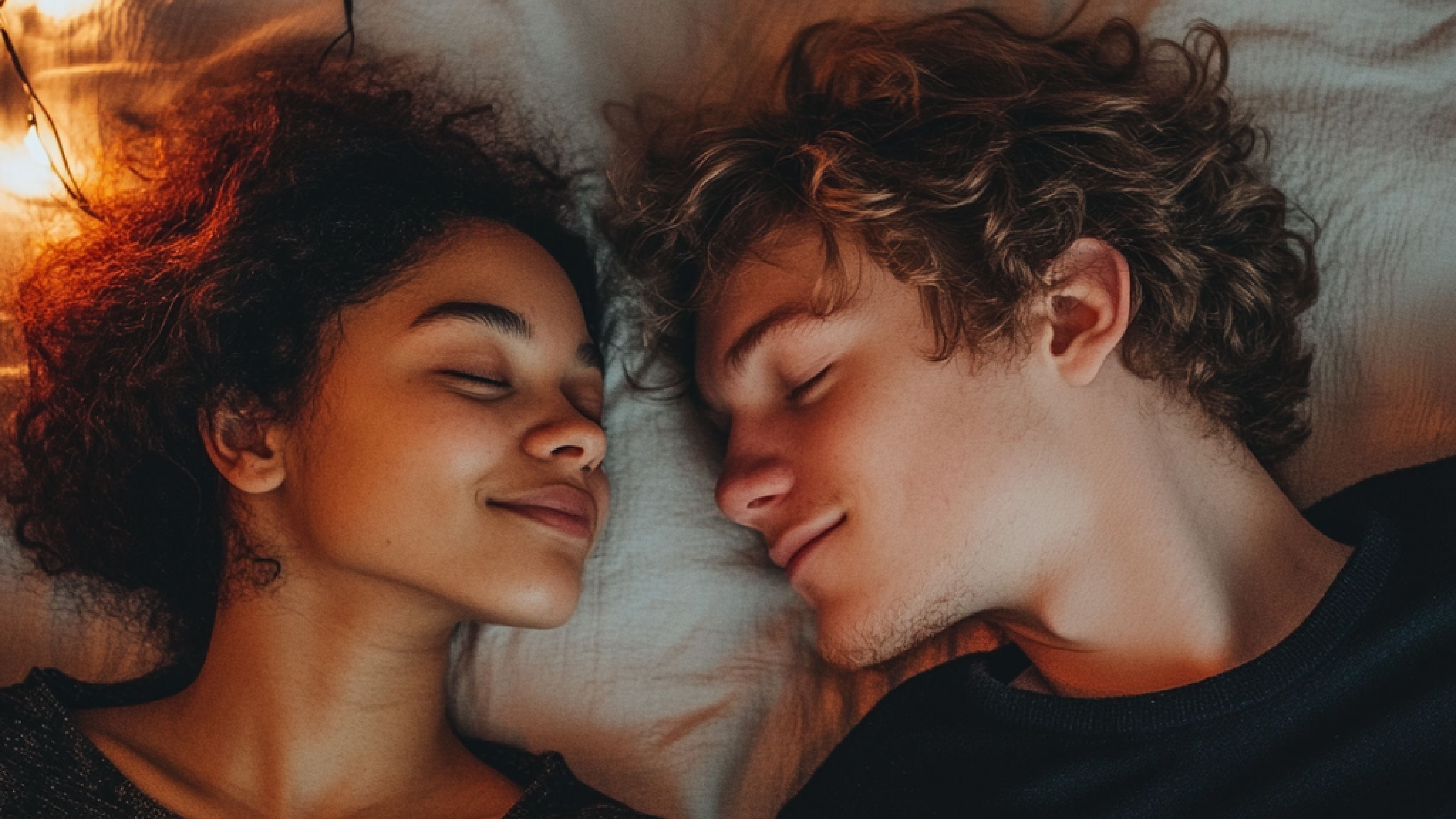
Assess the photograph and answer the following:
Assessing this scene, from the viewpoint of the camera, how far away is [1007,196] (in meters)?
1.60

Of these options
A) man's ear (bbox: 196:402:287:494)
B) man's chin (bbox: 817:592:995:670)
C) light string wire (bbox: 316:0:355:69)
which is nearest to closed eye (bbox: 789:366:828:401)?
man's chin (bbox: 817:592:995:670)

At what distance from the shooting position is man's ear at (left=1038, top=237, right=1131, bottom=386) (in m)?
1.54

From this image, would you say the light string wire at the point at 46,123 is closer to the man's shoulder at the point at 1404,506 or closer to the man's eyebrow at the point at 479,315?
the man's eyebrow at the point at 479,315

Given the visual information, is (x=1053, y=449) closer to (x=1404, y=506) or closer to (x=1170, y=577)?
(x=1170, y=577)

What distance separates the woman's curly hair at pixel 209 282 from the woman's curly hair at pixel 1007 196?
0.86 ft

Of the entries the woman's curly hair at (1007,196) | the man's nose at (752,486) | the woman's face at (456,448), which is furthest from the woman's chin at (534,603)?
the woman's curly hair at (1007,196)

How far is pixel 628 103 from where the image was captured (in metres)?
1.89

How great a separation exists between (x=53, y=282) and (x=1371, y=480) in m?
1.91

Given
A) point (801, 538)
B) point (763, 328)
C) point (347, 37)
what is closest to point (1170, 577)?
point (801, 538)

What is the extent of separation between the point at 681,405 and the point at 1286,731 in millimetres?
942

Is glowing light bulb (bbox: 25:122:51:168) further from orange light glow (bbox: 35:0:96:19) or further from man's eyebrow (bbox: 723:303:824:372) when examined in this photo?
man's eyebrow (bbox: 723:303:824:372)

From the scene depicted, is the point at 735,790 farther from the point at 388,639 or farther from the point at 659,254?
the point at 659,254

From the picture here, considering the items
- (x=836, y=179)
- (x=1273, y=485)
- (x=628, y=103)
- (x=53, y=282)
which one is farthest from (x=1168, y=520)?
(x=53, y=282)

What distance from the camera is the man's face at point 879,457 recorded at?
59.5 inches
